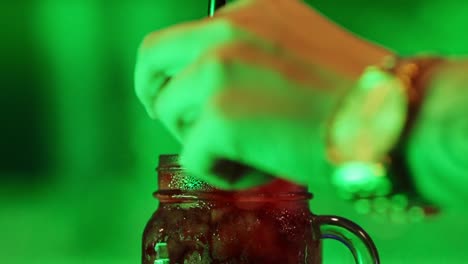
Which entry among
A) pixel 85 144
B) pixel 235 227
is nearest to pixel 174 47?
pixel 235 227

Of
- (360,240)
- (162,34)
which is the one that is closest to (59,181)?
(360,240)

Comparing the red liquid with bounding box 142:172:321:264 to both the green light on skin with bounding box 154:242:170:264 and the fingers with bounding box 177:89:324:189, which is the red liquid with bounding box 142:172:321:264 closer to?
the green light on skin with bounding box 154:242:170:264

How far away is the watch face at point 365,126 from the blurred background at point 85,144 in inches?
22.5

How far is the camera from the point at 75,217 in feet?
2.96

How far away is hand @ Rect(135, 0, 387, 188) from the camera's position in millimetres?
322

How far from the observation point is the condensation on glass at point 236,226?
1.80 feet

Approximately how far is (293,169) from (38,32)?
0.65m

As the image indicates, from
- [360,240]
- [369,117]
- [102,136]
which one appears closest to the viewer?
[369,117]

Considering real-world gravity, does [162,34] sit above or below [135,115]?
below

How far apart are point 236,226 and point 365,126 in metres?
0.24

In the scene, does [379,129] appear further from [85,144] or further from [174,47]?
[85,144]

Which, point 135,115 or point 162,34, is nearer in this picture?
point 162,34

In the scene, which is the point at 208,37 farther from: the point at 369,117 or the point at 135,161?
the point at 135,161

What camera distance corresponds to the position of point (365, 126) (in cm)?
33
